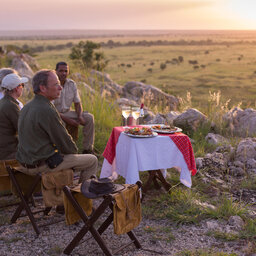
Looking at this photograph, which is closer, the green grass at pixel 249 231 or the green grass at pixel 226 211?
the green grass at pixel 249 231

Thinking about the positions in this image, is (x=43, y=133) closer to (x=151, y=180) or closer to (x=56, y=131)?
(x=56, y=131)

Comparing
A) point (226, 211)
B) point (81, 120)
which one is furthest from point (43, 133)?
point (81, 120)

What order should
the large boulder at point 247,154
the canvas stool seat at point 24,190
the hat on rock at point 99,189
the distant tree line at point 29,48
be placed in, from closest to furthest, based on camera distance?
the hat on rock at point 99,189 → the canvas stool seat at point 24,190 → the large boulder at point 247,154 → the distant tree line at point 29,48

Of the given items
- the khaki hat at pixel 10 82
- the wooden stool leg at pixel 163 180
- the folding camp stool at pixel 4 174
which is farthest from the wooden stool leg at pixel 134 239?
the khaki hat at pixel 10 82

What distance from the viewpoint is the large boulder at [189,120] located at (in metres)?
7.42

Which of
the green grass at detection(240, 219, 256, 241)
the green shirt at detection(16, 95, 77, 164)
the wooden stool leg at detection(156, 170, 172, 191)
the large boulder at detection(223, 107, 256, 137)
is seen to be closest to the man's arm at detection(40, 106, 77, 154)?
the green shirt at detection(16, 95, 77, 164)

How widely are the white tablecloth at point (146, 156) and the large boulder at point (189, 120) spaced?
9.76ft

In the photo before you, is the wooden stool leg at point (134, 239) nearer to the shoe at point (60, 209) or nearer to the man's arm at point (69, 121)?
the shoe at point (60, 209)

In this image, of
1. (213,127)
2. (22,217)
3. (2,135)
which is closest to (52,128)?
(2,135)

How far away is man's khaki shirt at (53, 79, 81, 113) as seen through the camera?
20.5 ft

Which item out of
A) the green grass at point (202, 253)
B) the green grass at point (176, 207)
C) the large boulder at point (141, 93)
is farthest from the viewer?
the large boulder at point (141, 93)

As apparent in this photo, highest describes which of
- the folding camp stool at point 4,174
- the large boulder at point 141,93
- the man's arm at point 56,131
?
the man's arm at point 56,131

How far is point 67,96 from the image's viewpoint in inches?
247

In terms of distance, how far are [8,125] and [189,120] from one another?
4.08m
